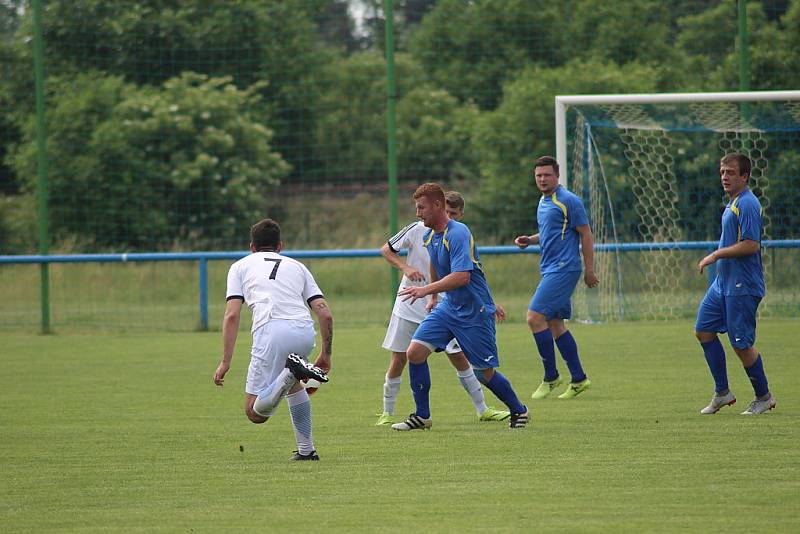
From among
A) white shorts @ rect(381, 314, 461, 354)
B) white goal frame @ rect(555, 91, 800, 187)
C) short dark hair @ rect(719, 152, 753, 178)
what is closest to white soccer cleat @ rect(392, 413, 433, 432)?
white shorts @ rect(381, 314, 461, 354)

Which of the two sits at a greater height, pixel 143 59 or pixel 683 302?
pixel 143 59

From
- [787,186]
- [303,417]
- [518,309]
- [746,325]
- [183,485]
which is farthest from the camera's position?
[518,309]

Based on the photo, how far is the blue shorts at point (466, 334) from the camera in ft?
27.9

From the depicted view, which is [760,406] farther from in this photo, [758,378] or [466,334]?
[466,334]

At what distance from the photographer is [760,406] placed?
9.12 meters

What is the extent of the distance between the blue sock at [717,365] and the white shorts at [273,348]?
10.9 ft

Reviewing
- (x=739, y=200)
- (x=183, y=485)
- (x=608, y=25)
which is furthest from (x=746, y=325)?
(x=608, y=25)

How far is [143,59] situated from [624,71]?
29.4ft

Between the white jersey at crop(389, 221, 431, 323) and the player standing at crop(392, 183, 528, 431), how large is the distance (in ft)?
1.99

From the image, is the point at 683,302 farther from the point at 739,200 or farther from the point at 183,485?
the point at 183,485

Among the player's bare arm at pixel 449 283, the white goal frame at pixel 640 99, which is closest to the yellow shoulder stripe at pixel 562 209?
the player's bare arm at pixel 449 283

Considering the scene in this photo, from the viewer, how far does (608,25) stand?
2109 centimetres

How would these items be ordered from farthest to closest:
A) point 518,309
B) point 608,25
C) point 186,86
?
1. point 186,86
2. point 608,25
3. point 518,309

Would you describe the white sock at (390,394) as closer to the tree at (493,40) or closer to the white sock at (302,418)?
the white sock at (302,418)
